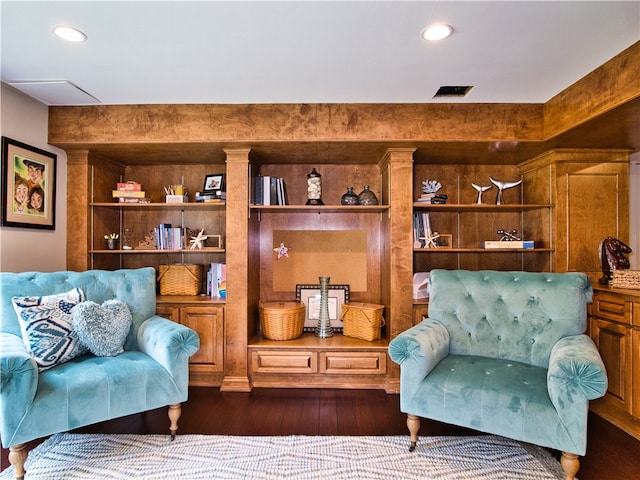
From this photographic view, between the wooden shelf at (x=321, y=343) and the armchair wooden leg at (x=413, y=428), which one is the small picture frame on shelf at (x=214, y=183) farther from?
the armchair wooden leg at (x=413, y=428)

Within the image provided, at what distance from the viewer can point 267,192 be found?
3.36 meters

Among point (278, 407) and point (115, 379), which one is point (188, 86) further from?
point (278, 407)

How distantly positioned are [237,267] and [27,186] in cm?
164

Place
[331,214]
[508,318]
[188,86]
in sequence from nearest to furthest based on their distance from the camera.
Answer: [508,318], [188,86], [331,214]

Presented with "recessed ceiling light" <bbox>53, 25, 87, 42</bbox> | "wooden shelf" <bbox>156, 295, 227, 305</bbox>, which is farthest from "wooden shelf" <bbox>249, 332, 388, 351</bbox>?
"recessed ceiling light" <bbox>53, 25, 87, 42</bbox>

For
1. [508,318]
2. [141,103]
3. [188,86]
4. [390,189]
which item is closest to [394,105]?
[390,189]

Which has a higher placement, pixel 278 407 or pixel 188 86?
pixel 188 86

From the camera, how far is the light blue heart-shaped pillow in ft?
7.37

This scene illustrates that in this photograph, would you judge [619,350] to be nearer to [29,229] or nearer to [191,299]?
[191,299]

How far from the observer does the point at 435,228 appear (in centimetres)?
373

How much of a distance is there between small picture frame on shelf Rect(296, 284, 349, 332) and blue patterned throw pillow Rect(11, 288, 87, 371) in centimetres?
185

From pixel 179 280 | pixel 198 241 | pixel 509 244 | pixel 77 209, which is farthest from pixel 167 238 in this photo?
pixel 509 244

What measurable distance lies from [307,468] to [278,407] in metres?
0.83

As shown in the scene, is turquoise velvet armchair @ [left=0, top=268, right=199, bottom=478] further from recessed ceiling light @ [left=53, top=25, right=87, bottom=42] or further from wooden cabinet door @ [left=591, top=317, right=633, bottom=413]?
wooden cabinet door @ [left=591, top=317, right=633, bottom=413]
